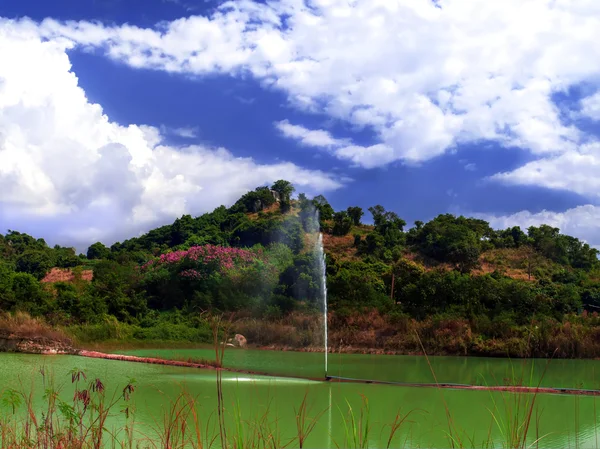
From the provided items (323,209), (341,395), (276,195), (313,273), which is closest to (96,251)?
(276,195)

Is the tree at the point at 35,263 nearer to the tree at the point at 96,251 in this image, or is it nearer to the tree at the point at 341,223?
the tree at the point at 96,251

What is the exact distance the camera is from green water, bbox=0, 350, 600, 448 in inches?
261

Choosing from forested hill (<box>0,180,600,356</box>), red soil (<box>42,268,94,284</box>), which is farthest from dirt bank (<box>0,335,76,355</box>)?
red soil (<box>42,268,94,284</box>)

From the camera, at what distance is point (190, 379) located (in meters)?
12.8

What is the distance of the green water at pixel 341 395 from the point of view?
261 inches

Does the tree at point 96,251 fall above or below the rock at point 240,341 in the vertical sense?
above

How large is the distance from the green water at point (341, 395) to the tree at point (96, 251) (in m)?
27.3

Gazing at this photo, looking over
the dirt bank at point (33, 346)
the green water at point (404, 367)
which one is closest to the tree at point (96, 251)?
the dirt bank at point (33, 346)

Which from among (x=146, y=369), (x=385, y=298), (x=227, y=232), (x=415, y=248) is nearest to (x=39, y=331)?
(x=146, y=369)

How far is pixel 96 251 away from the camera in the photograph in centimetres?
4547

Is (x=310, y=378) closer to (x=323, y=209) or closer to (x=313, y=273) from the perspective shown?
(x=313, y=273)

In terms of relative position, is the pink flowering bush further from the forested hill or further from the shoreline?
the shoreline

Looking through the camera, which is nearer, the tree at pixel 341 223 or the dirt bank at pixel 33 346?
the dirt bank at pixel 33 346

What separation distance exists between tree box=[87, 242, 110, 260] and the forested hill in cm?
10
